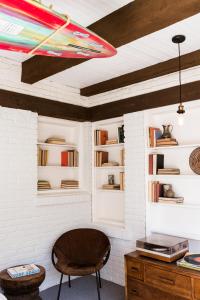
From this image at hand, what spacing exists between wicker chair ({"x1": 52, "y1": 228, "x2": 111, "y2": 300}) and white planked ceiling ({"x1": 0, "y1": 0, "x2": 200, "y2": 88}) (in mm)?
2222

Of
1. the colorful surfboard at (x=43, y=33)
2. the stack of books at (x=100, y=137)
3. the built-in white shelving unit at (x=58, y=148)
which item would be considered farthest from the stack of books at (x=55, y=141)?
the colorful surfboard at (x=43, y=33)

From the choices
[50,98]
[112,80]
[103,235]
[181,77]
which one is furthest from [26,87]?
[103,235]

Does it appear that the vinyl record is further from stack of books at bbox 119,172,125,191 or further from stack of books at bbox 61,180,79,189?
stack of books at bbox 61,180,79,189

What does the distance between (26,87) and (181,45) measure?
6.76 ft

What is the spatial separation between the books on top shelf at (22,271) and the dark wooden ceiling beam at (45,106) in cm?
198

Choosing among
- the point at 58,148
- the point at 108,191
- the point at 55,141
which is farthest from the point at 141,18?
the point at 108,191

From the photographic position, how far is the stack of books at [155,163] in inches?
148

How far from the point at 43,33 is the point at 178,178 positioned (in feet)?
9.23

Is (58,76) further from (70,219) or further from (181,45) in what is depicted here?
(70,219)

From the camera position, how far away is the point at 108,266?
168 inches

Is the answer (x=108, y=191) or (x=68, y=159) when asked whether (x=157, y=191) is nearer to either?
(x=108, y=191)

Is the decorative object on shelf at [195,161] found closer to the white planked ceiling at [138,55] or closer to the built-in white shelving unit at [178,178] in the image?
the built-in white shelving unit at [178,178]

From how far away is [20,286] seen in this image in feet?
9.72

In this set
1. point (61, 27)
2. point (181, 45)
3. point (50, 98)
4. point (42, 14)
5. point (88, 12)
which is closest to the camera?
point (42, 14)
